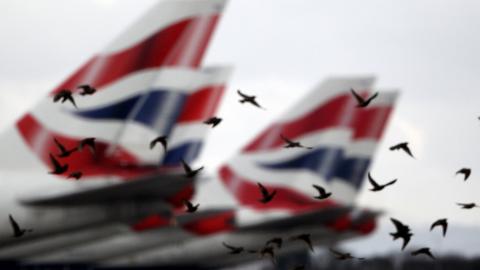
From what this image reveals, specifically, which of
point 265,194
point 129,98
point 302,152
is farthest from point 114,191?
point 302,152

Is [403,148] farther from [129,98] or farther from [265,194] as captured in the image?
[129,98]

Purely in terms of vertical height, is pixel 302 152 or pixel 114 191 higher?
pixel 302 152

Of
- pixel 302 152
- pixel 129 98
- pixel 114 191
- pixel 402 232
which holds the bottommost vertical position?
pixel 402 232

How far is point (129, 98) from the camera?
88.1 feet

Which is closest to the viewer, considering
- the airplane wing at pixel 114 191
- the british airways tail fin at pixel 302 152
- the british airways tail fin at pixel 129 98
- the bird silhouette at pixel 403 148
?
the bird silhouette at pixel 403 148

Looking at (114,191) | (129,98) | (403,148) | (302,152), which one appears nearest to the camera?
(403,148)

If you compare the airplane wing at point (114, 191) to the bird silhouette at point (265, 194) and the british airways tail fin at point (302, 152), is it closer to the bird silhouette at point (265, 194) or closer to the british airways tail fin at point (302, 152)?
the bird silhouette at point (265, 194)

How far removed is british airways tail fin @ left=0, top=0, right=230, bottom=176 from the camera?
25844 mm

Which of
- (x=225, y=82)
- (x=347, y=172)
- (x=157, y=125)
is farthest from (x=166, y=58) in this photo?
(x=347, y=172)

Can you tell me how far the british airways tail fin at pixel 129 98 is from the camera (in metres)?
25.8

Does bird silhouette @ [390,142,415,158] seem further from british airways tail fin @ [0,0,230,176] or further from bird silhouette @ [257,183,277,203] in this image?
british airways tail fin @ [0,0,230,176]

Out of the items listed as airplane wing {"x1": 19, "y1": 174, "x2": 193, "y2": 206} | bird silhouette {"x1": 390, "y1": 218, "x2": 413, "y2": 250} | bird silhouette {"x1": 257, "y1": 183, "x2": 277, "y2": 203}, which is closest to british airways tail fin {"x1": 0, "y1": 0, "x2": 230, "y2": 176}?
airplane wing {"x1": 19, "y1": 174, "x2": 193, "y2": 206}

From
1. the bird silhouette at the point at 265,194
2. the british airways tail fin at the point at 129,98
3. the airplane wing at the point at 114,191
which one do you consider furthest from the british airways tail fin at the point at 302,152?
the bird silhouette at the point at 265,194

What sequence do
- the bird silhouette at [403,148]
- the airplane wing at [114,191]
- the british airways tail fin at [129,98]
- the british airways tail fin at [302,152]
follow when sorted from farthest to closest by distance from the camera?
the british airways tail fin at [302,152] → the british airways tail fin at [129,98] → the airplane wing at [114,191] → the bird silhouette at [403,148]
